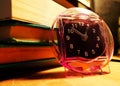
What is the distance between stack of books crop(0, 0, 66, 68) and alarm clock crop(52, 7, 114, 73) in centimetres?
6

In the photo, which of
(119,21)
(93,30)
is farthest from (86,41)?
(119,21)

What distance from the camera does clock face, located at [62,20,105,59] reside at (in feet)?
2.12

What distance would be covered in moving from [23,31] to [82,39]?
22cm

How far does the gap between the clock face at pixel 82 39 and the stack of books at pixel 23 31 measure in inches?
2.6

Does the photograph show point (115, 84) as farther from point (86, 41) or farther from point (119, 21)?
point (119, 21)

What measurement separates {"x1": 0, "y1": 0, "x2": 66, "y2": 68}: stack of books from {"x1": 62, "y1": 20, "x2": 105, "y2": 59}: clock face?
0.22 feet

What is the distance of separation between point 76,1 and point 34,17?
2.17 ft

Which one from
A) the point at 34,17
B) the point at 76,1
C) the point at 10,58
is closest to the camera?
the point at 10,58

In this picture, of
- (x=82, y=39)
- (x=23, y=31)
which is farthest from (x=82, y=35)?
(x=23, y=31)

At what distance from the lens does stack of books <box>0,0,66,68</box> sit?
609 millimetres

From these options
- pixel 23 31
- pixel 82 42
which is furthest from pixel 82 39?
pixel 23 31

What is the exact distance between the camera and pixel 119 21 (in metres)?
2.05

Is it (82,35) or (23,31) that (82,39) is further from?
(23,31)

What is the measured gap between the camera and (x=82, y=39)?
2.18 feet
